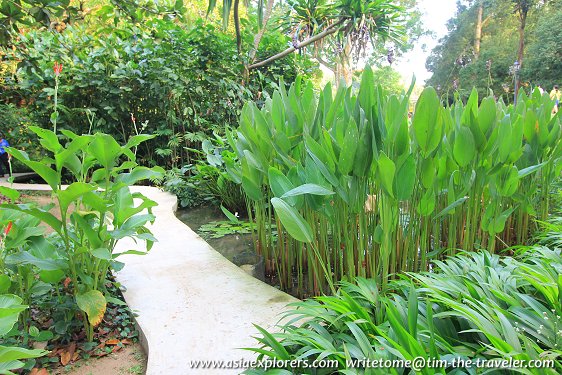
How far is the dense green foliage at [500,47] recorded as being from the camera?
12398 millimetres

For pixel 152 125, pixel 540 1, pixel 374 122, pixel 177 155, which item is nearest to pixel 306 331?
pixel 374 122

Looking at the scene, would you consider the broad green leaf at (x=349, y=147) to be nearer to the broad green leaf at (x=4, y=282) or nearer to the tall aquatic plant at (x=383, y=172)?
the tall aquatic plant at (x=383, y=172)

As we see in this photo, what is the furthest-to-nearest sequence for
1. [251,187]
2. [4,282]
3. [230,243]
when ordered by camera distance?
1. [230,243]
2. [251,187]
3. [4,282]

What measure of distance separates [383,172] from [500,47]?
17.7m

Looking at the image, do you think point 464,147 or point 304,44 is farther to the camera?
point 304,44

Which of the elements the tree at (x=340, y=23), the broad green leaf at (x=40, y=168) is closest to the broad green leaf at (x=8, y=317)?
the broad green leaf at (x=40, y=168)

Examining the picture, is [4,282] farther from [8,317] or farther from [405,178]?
[405,178]

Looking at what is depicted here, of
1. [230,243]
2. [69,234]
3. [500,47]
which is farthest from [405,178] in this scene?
[500,47]

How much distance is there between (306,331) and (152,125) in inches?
213

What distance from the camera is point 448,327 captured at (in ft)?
3.11

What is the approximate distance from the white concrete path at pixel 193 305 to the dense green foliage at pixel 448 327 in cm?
33

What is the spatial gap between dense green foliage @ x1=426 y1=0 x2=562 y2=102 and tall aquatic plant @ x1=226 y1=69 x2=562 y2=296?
340 inches

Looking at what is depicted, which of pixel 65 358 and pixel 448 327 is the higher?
pixel 448 327

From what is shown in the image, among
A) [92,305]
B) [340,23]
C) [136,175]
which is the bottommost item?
[92,305]
